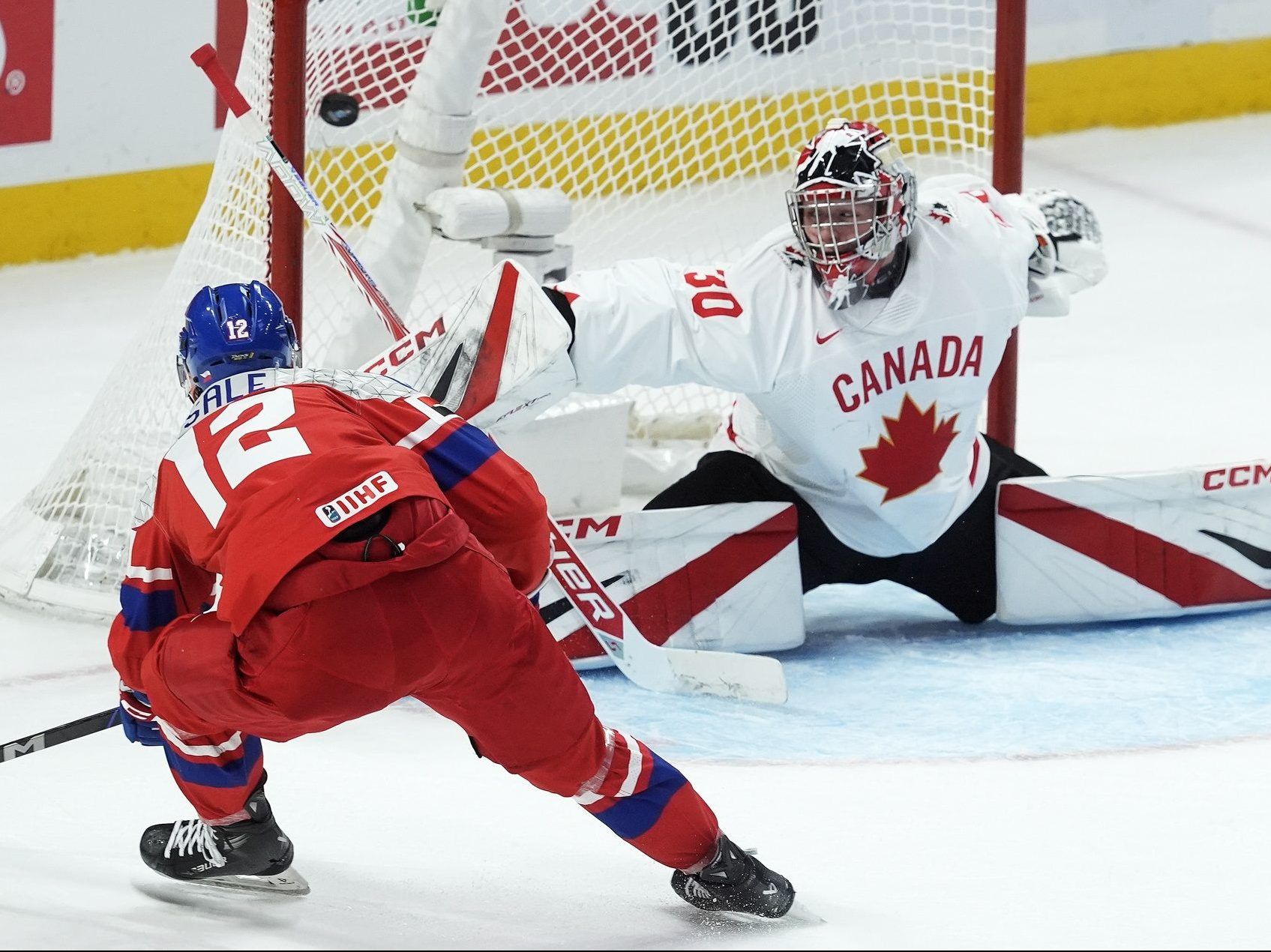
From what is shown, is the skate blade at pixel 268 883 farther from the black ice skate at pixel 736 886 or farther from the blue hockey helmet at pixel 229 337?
the blue hockey helmet at pixel 229 337

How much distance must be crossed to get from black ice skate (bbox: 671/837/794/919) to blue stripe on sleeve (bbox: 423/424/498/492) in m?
0.50

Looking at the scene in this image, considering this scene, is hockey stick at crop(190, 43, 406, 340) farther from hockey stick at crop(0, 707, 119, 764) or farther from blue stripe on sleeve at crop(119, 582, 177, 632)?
blue stripe on sleeve at crop(119, 582, 177, 632)

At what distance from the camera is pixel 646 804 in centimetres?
210

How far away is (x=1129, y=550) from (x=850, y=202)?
35.1 inches

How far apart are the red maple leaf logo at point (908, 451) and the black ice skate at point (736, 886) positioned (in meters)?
1.06

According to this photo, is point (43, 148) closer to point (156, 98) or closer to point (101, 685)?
point (156, 98)

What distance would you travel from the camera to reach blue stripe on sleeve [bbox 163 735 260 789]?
2137 millimetres

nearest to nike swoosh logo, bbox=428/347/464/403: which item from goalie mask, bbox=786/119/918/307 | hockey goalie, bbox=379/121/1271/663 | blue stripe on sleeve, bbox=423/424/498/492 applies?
hockey goalie, bbox=379/121/1271/663

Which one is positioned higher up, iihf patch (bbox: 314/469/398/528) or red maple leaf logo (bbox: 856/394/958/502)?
iihf patch (bbox: 314/469/398/528)

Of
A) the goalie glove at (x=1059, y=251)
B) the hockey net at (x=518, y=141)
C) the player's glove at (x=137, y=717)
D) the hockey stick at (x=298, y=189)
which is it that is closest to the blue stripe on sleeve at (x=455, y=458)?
the player's glove at (x=137, y=717)

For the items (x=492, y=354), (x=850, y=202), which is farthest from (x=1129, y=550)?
(x=492, y=354)

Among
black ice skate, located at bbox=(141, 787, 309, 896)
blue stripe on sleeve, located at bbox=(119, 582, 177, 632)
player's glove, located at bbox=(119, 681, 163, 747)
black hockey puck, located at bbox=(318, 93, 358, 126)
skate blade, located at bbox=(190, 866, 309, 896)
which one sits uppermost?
black hockey puck, located at bbox=(318, 93, 358, 126)

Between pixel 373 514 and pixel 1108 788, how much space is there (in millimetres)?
1205

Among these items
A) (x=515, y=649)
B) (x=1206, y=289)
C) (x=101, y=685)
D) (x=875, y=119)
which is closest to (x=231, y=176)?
(x=101, y=685)
